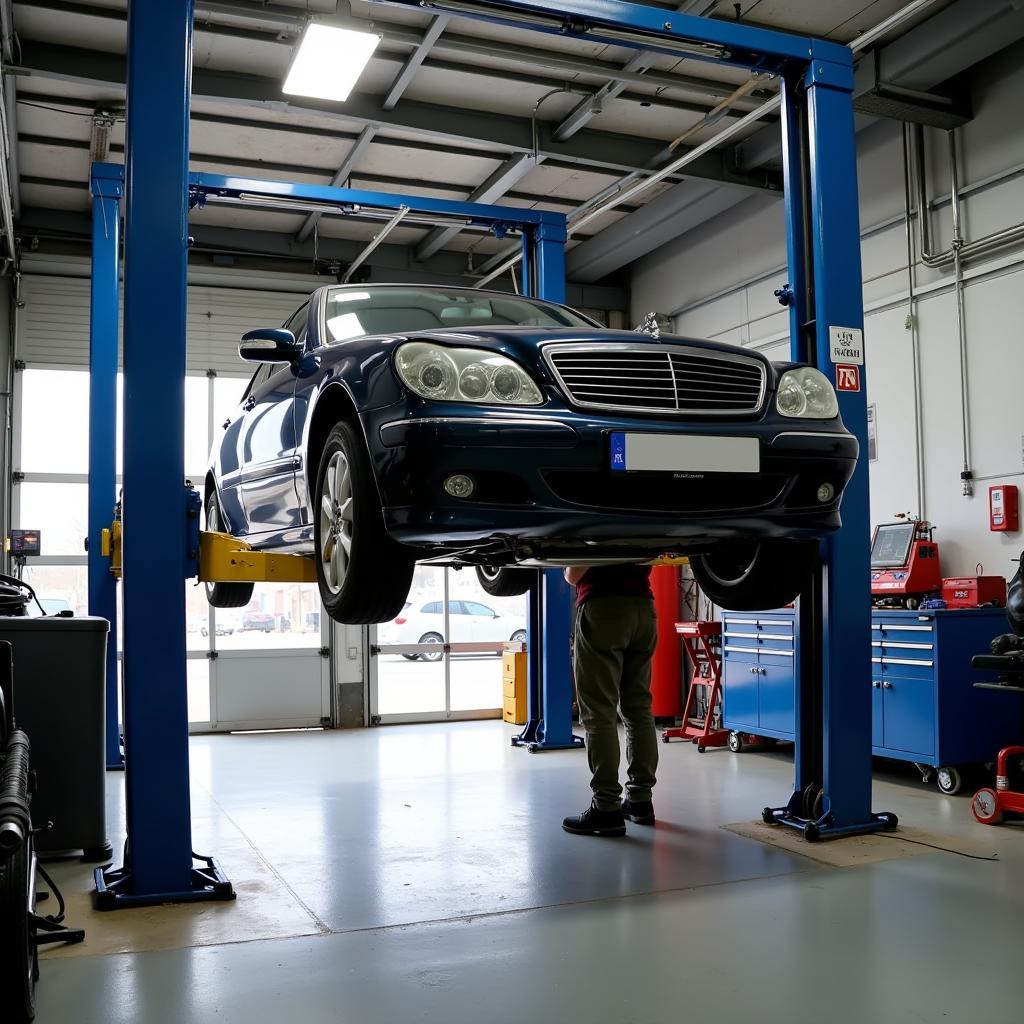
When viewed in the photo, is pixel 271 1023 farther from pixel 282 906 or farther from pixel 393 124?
pixel 393 124

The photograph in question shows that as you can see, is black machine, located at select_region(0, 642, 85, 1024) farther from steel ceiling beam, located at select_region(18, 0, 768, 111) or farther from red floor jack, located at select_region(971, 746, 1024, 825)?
steel ceiling beam, located at select_region(18, 0, 768, 111)

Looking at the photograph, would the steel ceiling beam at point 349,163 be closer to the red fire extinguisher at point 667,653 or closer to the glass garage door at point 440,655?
the glass garage door at point 440,655

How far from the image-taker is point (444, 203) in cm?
722

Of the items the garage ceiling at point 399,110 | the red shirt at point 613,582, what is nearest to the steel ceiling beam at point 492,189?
the garage ceiling at point 399,110

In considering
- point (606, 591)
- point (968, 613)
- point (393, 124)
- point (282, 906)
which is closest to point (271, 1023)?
point (282, 906)

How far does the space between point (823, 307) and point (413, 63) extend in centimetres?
336

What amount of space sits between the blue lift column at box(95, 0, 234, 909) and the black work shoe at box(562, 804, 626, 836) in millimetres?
1661

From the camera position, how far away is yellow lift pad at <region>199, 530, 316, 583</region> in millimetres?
4035

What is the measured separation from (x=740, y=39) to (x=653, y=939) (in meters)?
3.70

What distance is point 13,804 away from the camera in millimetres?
2025

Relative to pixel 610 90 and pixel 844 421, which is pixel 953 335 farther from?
pixel 610 90

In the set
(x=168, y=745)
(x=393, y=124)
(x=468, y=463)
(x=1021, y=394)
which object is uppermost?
(x=393, y=124)

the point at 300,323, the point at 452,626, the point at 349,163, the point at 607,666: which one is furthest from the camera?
the point at 452,626

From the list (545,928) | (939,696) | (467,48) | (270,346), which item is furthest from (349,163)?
(545,928)
